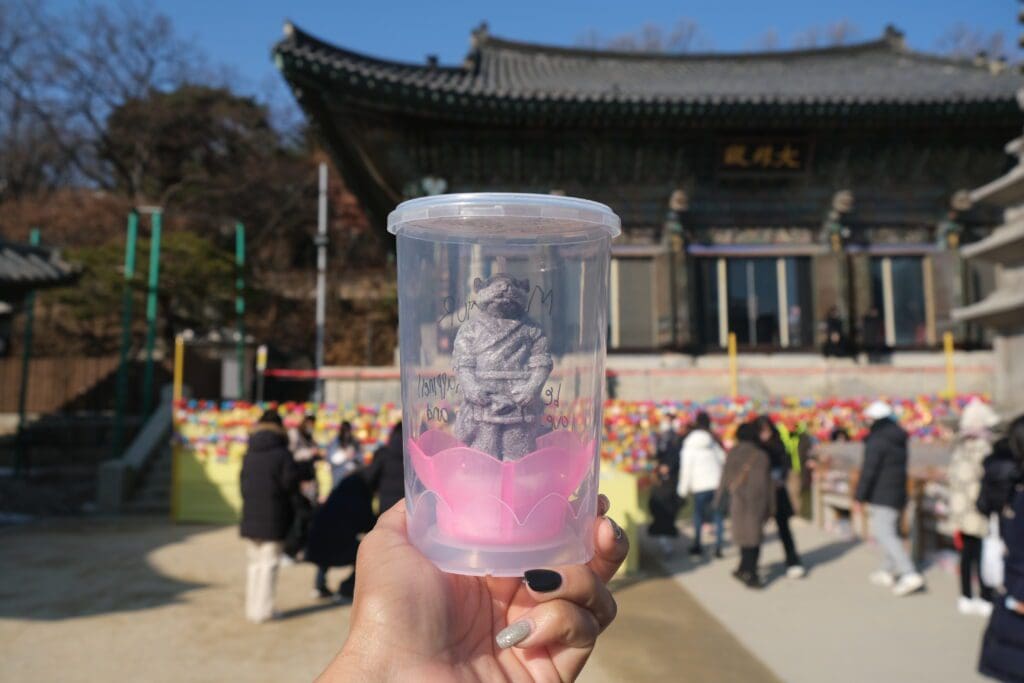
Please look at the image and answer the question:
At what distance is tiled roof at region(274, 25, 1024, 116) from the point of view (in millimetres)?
10094

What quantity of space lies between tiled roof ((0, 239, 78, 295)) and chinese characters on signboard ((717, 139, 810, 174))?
1180 cm

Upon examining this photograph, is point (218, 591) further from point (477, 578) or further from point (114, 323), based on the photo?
point (114, 323)

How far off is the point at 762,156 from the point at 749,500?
8108 mm

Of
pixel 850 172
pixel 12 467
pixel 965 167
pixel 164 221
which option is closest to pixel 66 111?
pixel 164 221

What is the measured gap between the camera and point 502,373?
1.62 metres

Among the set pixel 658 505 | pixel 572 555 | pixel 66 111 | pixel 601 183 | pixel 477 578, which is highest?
pixel 66 111

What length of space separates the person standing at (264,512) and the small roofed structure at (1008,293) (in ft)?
19.9

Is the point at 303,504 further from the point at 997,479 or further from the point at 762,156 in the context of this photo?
the point at 762,156

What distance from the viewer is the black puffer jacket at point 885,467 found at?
5.53m

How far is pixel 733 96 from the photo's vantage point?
10750mm

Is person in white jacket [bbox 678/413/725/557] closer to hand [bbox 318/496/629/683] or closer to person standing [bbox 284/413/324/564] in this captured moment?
person standing [bbox 284/413/324/564]

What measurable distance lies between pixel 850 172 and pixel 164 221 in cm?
2086

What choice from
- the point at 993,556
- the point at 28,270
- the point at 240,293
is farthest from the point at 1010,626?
the point at 240,293

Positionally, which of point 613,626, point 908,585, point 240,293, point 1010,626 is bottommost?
point 613,626
